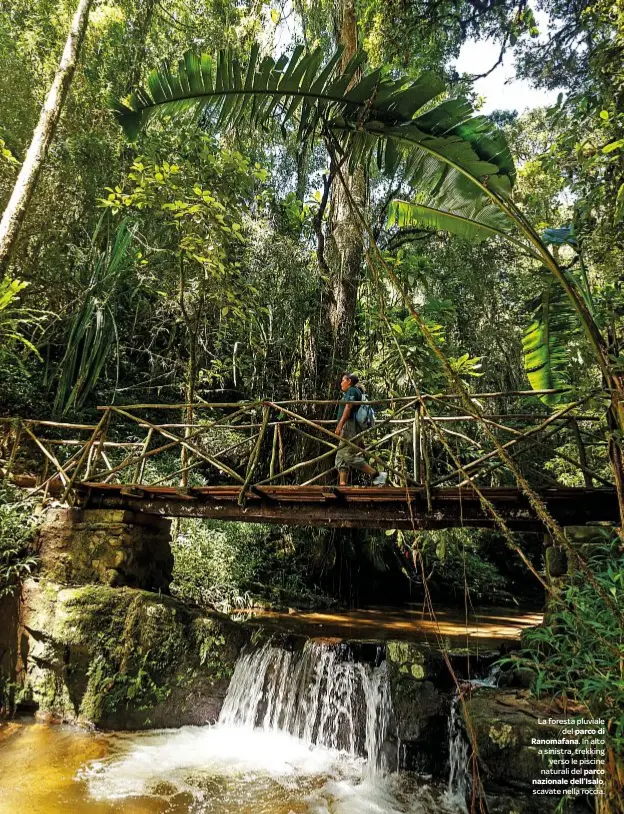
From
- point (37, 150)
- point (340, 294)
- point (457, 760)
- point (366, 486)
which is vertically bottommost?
point (457, 760)

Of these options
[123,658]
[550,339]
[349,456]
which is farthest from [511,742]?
[123,658]

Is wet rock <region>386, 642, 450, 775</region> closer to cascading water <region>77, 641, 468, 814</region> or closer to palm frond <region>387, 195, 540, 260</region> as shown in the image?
cascading water <region>77, 641, 468, 814</region>

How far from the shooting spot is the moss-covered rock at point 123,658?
19.4ft

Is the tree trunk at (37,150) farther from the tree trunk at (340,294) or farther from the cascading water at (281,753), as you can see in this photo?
the cascading water at (281,753)

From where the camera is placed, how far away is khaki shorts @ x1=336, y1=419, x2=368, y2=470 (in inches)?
239

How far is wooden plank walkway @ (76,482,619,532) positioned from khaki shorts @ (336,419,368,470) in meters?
0.69

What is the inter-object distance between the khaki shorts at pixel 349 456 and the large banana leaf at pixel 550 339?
2.06 metres

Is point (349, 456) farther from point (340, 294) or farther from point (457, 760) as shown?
point (340, 294)

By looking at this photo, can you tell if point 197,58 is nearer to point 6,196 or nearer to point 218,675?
point 218,675

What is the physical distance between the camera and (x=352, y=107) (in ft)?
8.31

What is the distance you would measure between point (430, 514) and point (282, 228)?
820 cm

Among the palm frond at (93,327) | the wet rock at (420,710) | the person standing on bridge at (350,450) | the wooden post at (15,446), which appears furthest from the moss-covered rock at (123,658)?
the palm frond at (93,327)

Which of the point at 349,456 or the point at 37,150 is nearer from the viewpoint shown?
the point at 349,456

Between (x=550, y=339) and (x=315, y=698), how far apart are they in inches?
178
